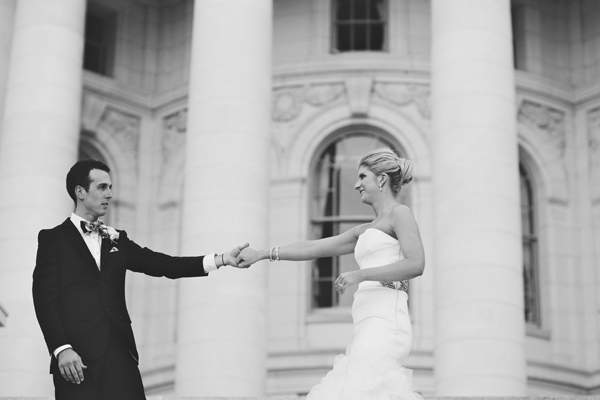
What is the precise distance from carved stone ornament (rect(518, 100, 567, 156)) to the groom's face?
55.6 feet

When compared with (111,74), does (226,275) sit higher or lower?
lower

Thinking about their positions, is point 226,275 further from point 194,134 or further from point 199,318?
point 194,134

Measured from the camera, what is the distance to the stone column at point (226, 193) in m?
18.1

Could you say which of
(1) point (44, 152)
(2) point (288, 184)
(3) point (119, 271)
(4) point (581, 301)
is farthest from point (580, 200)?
(3) point (119, 271)

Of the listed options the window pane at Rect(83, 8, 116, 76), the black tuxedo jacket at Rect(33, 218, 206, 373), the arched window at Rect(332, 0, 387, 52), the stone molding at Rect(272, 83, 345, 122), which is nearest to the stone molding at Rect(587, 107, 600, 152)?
the arched window at Rect(332, 0, 387, 52)

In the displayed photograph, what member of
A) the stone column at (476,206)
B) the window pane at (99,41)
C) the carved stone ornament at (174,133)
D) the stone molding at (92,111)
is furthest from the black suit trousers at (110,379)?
the window pane at (99,41)

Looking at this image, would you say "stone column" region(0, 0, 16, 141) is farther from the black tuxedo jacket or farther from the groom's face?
the black tuxedo jacket

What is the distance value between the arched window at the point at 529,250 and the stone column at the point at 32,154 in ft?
A: 28.3

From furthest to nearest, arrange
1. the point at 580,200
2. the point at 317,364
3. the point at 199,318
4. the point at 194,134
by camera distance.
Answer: the point at 580,200 → the point at 317,364 → the point at 194,134 → the point at 199,318

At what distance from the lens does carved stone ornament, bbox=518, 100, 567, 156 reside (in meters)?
25.2

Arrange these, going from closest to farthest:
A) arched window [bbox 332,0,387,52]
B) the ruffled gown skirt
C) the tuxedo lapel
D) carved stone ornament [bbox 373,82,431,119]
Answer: the ruffled gown skirt
the tuxedo lapel
carved stone ornament [bbox 373,82,431,119]
arched window [bbox 332,0,387,52]

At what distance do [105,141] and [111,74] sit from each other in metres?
1.55

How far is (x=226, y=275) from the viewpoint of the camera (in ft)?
60.5

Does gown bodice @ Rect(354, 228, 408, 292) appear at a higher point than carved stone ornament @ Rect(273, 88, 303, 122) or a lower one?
lower
